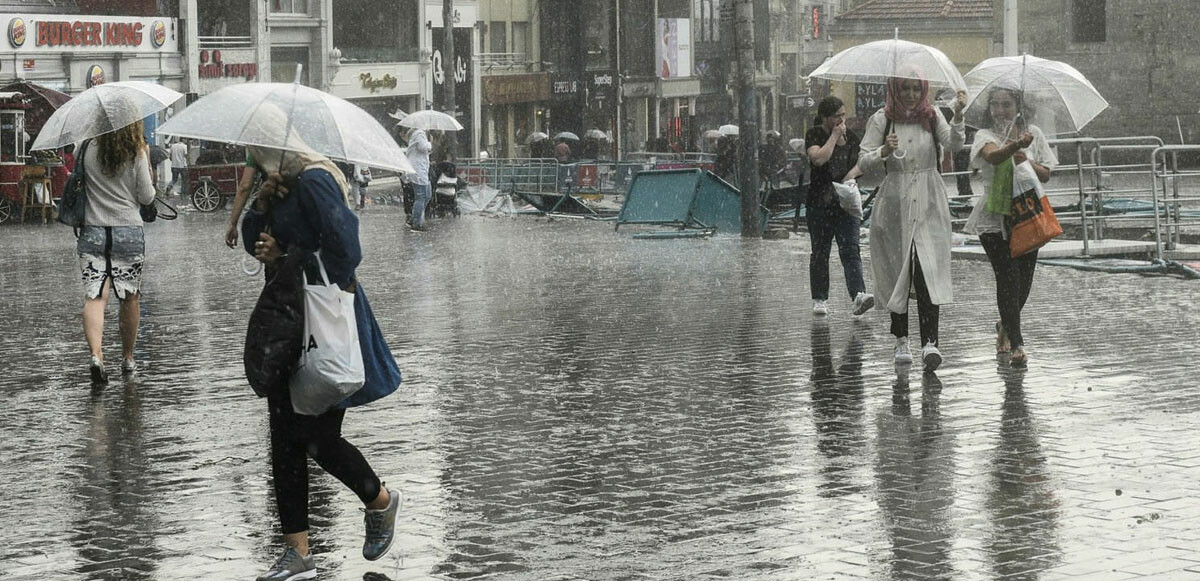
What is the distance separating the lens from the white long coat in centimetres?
1014

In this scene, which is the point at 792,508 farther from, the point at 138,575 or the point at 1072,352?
the point at 1072,352

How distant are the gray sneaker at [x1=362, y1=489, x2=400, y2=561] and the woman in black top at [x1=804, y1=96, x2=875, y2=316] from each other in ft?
23.6

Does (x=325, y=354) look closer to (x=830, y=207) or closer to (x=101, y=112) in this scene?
(x=101, y=112)

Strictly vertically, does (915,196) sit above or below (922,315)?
above

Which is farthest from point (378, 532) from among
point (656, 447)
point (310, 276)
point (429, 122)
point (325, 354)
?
point (429, 122)

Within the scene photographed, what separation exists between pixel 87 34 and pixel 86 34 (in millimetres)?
63

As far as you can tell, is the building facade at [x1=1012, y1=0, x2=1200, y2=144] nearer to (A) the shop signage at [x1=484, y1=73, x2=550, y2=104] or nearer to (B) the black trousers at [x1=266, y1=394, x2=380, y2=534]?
(A) the shop signage at [x1=484, y1=73, x2=550, y2=104]

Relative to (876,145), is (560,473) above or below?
below

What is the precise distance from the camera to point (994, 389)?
9656mm

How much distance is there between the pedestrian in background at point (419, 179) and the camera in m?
25.3

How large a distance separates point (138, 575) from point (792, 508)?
91.3 inches

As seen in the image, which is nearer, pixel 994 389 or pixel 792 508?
pixel 792 508

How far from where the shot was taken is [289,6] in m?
53.1

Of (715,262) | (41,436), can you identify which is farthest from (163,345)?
(715,262)
